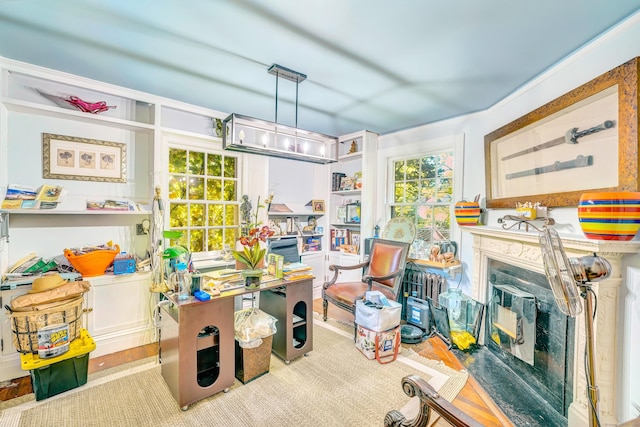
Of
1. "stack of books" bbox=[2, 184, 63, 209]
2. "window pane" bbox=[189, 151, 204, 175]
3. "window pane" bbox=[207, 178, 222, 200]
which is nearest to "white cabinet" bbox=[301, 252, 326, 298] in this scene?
"window pane" bbox=[207, 178, 222, 200]

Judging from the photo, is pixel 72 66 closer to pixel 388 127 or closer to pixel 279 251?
pixel 279 251

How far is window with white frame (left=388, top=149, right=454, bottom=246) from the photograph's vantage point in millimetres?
3480

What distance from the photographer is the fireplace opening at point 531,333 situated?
192cm

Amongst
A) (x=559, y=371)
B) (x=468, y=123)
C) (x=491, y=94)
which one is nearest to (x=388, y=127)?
(x=468, y=123)

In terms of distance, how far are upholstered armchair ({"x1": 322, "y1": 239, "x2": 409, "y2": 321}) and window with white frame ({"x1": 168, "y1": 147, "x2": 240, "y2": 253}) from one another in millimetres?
Answer: 1503

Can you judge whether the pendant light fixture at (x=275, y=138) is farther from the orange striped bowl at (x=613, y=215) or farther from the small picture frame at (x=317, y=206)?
the orange striped bowl at (x=613, y=215)

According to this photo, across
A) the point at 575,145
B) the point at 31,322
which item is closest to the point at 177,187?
the point at 31,322

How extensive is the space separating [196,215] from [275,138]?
1.65m

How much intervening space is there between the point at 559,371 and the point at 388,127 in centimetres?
301

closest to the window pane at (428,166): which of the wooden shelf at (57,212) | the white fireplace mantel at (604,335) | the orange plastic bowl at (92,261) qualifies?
the white fireplace mantel at (604,335)

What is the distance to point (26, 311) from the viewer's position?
6.35 feet

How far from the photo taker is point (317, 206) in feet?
14.7

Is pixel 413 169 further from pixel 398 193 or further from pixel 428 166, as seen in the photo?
pixel 398 193

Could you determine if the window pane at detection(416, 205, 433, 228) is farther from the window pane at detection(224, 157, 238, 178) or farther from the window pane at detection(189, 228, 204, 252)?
the window pane at detection(189, 228, 204, 252)
